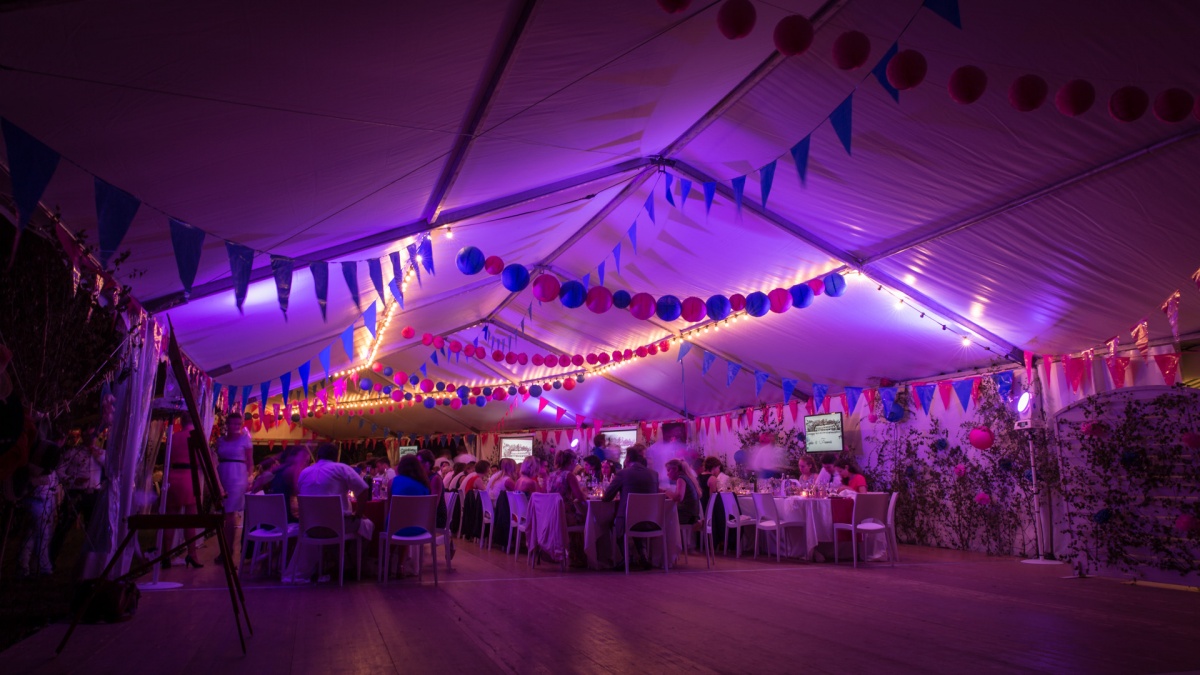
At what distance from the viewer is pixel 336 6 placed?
2908 mm

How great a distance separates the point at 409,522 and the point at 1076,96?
5.38 meters

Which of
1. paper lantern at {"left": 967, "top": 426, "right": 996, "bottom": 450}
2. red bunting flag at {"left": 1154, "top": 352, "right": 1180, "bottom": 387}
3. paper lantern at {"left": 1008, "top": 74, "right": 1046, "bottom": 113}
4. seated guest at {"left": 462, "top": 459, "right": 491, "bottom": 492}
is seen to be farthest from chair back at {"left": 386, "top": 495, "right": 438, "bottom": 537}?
red bunting flag at {"left": 1154, "top": 352, "right": 1180, "bottom": 387}

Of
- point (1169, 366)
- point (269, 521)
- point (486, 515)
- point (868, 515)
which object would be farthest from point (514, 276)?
point (1169, 366)

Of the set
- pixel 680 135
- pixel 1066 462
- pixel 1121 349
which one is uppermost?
pixel 680 135

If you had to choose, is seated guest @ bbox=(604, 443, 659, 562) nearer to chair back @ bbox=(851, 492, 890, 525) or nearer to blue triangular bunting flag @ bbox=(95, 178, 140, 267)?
chair back @ bbox=(851, 492, 890, 525)

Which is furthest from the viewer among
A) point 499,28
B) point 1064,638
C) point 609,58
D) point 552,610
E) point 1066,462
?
point 1066,462

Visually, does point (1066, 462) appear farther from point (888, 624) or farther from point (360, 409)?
point (360, 409)

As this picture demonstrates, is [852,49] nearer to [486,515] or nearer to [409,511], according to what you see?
[409,511]

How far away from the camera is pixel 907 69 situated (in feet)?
10.9

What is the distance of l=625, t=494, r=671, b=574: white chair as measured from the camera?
22.4 ft

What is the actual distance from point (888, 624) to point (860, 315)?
16.3 ft

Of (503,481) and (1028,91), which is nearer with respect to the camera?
(1028,91)

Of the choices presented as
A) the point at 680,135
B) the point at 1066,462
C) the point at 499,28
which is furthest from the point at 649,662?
the point at 1066,462

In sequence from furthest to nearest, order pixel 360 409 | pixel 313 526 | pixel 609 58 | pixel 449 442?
pixel 449 442
pixel 360 409
pixel 313 526
pixel 609 58
